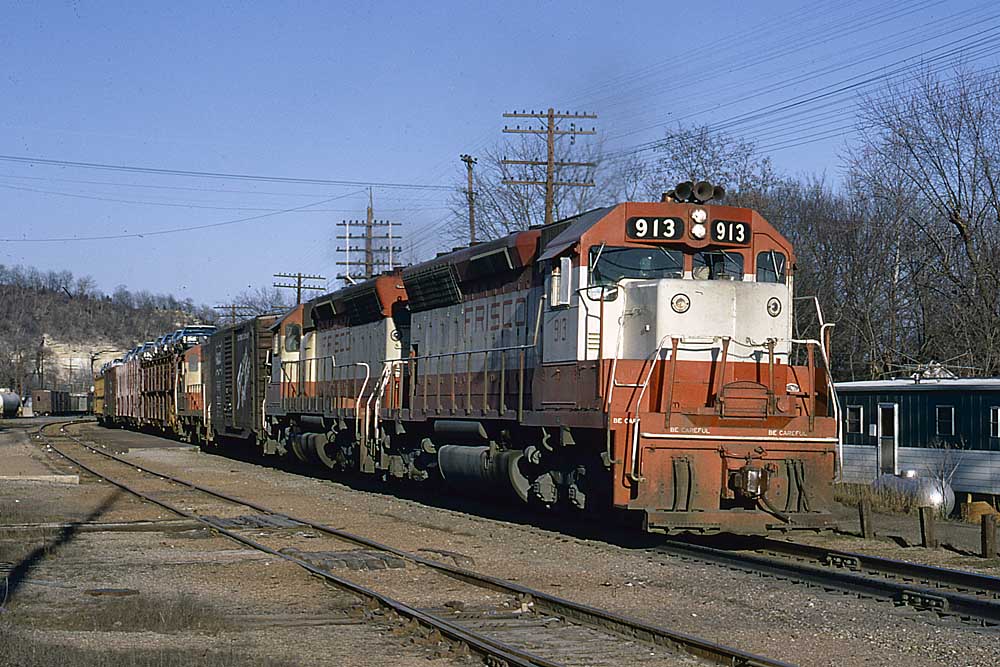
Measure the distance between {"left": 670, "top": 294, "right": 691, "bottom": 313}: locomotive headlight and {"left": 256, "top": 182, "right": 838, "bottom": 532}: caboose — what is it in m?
0.02

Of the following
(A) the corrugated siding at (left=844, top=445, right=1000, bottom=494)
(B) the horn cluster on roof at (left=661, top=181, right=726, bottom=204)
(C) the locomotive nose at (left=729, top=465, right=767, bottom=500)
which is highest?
(B) the horn cluster on roof at (left=661, top=181, right=726, bottom=204)

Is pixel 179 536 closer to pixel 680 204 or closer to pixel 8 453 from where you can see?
pixel 680 204

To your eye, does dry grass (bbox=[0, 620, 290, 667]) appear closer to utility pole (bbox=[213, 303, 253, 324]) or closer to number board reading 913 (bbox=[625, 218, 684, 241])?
number board reading 913 (bbox=[625, 218, 684, 241])

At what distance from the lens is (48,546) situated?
12.3m

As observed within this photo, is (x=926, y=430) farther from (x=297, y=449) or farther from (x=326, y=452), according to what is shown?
A: (x=297, y=449)

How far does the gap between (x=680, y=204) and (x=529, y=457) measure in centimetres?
360

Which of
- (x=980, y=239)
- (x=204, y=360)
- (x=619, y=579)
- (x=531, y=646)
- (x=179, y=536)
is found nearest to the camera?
(x=531, y=646)

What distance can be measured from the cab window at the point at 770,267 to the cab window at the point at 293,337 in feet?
49.9

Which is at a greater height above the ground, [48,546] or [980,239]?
[980,239]

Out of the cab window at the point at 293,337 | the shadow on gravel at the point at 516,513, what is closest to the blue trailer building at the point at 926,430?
the shadow on gravel at the point at 516,513

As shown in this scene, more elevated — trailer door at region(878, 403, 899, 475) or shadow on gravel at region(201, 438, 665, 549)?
trailer door at region(878, 403, 899, 475)

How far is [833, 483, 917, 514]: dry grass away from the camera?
17500 mm

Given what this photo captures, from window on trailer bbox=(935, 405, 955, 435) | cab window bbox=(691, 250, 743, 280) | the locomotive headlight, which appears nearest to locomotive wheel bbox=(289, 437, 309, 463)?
window on trailer bbox=(935, 405, 955, 435)

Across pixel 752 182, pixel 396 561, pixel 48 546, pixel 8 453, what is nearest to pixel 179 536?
pixel 48 546
